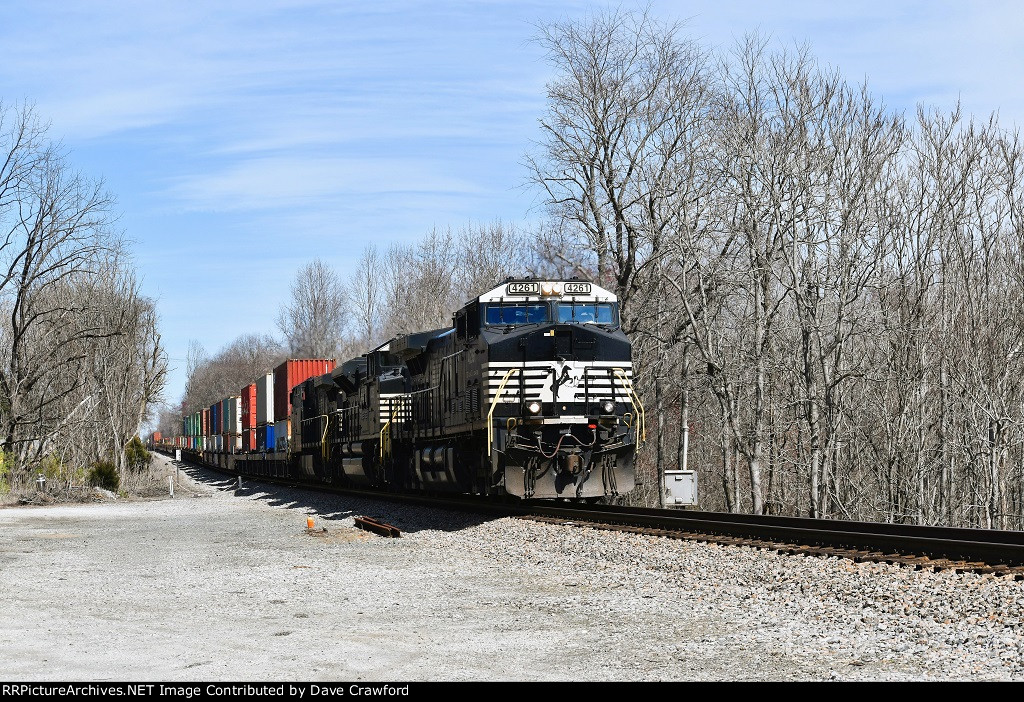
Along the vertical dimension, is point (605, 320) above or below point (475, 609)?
above

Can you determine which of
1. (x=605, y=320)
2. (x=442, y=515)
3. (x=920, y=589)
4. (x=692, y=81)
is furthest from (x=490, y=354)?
(x=692, y=81)

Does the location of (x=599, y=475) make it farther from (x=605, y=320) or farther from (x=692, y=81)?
(x=692, y=81)

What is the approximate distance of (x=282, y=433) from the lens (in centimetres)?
4288

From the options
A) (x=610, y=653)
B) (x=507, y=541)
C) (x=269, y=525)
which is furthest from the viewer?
(x=269, y=525)

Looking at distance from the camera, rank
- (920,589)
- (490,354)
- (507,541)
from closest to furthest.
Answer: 1. (920,589)
2. (507,541)
3. (490,354)

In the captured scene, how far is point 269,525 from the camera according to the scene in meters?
20.3

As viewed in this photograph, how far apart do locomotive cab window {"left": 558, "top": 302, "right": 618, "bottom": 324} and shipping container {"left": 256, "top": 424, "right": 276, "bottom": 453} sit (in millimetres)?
28777

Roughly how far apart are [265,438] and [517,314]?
101ft

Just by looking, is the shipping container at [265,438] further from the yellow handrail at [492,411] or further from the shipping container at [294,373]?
the yellow handrail at [492,411]

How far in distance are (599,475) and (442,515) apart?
4.15m

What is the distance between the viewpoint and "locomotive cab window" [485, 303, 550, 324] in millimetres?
18047

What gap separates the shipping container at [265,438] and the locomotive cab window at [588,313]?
2878 centimetres
